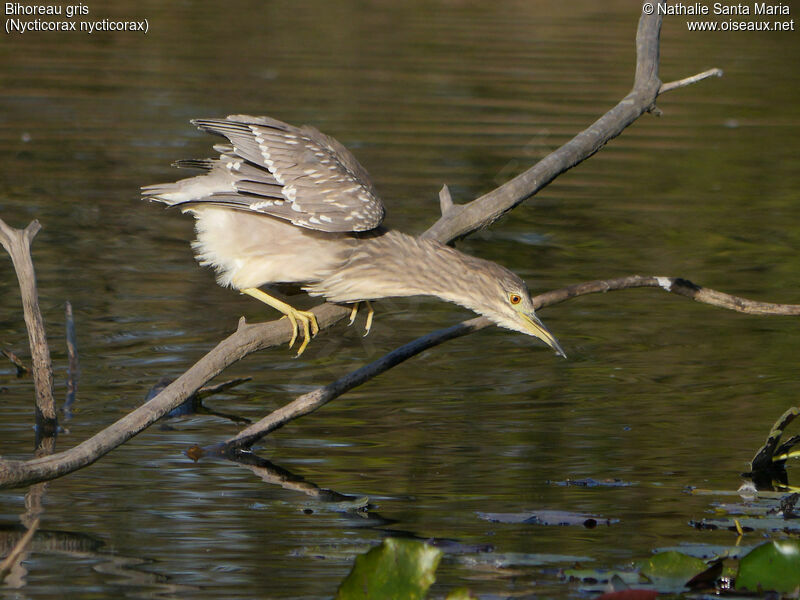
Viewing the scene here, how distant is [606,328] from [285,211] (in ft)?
11.1

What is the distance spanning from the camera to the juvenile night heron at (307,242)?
5750mm

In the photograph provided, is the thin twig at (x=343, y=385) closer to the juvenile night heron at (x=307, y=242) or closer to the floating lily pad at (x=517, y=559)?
the juvenile night heron at (x=307, y=242)

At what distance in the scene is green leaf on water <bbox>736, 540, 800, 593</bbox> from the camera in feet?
13.0

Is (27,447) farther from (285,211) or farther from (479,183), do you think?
(479,183)

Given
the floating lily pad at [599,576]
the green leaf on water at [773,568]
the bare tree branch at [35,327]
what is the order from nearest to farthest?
the green leaf on water at [773,568], the floating lily pad at [599,576], the bare tree branch at [35,327]

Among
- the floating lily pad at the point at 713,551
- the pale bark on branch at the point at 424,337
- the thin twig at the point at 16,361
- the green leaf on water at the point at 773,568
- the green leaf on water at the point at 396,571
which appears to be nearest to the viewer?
the green leaf on water at the point at 396,571

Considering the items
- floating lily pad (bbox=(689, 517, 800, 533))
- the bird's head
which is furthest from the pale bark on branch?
floating lily pad (bbox=(689, 517, 800, 533))

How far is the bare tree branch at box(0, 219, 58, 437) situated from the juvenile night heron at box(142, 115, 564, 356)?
2.25 ft

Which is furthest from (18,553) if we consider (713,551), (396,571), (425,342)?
(713,551)

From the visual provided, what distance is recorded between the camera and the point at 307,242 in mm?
5891

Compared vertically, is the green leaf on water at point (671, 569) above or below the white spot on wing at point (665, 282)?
below

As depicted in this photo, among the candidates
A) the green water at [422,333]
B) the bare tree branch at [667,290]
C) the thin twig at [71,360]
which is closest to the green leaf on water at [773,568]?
the green water at [422,333]

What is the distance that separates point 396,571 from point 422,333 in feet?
15.3

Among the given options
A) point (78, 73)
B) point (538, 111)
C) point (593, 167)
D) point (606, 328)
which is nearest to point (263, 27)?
point (78, 73)
